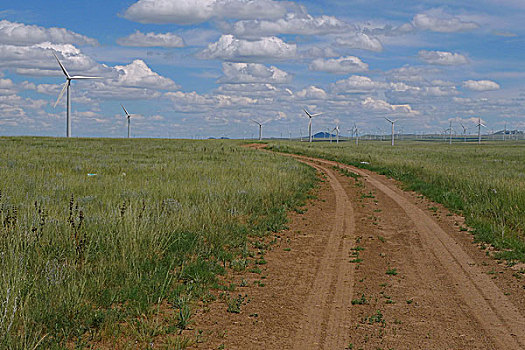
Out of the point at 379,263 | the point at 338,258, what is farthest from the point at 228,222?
the point at 379,263

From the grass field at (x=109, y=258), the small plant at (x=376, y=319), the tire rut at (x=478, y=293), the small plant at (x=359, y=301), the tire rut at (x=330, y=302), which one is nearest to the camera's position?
the grass field at (x=109, y=258)

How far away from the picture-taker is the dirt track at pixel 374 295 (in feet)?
21.6

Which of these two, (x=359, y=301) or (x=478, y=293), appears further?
(x=478, y=293)

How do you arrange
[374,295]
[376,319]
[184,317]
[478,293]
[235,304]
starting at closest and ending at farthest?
1. [184,317]
2. [376,319]
3. [235,304]
4. [374,295]
5. [478,293]

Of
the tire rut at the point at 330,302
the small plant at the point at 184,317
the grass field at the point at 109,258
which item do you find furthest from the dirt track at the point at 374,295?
the grass field at the point at 109,258

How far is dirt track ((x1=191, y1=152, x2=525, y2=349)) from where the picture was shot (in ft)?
21.6

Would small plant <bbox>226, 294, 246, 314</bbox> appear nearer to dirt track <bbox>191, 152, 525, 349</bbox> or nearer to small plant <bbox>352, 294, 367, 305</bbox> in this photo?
dirt track <bbox>191, 152, 525, 349</bbox>

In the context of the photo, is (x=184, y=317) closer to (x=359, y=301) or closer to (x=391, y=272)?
(x=359, y=301)

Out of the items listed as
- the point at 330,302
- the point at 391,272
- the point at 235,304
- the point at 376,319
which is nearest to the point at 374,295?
the point at 330,302

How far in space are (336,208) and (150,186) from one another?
722cm

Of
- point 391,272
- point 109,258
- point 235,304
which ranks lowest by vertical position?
point 235,304

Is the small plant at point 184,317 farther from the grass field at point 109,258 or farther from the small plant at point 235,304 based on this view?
the small plant at point 235,304

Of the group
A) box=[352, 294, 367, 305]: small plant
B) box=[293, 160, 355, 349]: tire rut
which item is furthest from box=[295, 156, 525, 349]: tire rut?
box=[293, 160, 355, 349]: tire rut

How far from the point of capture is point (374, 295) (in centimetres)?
830
